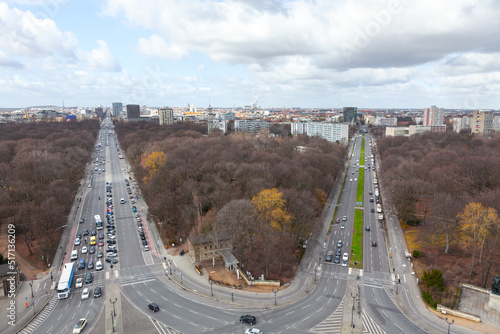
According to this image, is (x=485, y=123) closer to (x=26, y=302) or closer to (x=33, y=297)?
(x=33, y=297)

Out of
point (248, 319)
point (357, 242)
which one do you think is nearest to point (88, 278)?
point (248, 319)

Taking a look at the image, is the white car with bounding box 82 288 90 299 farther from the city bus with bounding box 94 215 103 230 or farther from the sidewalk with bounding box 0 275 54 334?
the city bus with bounding box 94 215 103 230

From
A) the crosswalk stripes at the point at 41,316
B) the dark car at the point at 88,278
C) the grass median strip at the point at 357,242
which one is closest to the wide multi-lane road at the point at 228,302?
the dark car at the point at 88,278

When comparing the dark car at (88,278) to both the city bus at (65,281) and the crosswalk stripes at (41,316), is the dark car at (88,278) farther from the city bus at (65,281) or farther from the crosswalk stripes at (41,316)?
the crosswalk stripes at (41,316)

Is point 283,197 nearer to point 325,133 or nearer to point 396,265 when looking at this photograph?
point 396,265

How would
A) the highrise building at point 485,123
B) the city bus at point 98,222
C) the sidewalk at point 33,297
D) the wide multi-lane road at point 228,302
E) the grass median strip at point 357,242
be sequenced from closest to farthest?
1. the wide multi-lane road at point 228,302
2. the sidewalk at point 33,297
3. the grass median strip at point 357,242
4. the city bus at point 98,222
5. the highrise building at point 485,123
